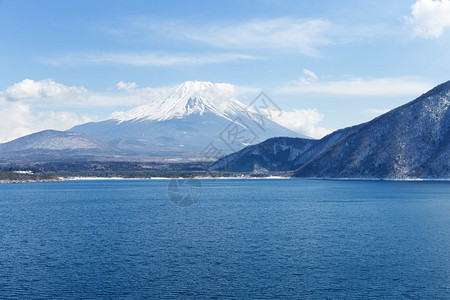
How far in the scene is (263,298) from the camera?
112 ft

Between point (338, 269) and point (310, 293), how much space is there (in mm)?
7811

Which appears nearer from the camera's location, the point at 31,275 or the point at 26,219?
the point at 31,275

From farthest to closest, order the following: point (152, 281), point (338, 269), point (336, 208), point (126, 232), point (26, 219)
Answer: point (336, 208) < point (26, 219) < point (126, 232) < point (338, 269) < point (152, 281)

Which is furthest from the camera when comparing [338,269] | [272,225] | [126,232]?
[272,225]

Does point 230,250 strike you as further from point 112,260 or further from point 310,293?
point 310,293

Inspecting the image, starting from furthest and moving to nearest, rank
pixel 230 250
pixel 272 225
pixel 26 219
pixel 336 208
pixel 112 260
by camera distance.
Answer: pixel 336 208
pixel 26 219
pixel 272 225
pixel 230 250
pixel 112 260

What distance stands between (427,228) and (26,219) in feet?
209

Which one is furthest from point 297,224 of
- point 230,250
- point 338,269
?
point 338,269

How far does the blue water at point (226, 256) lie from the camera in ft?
118

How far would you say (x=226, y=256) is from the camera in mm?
47031

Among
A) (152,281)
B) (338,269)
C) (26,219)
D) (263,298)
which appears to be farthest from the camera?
(26,219)

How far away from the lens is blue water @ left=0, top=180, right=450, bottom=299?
118 ft

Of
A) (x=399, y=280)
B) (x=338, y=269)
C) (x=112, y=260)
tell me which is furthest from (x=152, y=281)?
(x=399, y=280)

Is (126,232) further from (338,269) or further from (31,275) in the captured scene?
(338,269)
